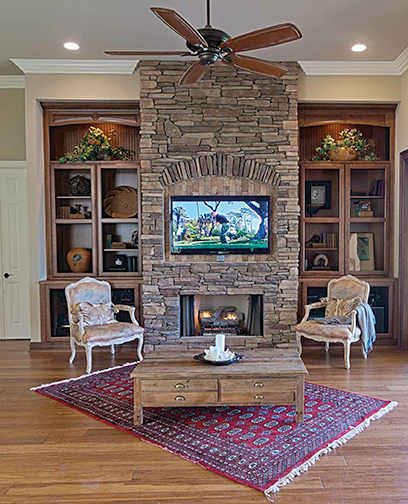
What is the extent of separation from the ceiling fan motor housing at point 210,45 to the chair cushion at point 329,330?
10.3 ft

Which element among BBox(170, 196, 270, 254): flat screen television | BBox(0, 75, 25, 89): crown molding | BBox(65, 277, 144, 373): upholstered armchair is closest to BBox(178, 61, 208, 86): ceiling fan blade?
BBox(170, 196, 270, 254): flat screen television

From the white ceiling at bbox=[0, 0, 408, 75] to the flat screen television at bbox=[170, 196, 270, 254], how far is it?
174 centimetres

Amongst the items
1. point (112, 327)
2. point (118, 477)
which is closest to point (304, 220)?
point (112, 327)

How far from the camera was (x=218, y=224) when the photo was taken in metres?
5.65

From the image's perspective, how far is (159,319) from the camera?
18.5ft

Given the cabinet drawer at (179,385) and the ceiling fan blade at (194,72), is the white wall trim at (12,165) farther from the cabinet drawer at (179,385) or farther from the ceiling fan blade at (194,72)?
the cabinet drawer at (179,385)

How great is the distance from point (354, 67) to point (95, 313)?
433 cm

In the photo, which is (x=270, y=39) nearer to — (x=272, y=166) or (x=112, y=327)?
(x=272, y=166)

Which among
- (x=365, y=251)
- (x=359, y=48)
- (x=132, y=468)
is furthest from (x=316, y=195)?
(x=132, y=468)

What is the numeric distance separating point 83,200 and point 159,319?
1.93 metres

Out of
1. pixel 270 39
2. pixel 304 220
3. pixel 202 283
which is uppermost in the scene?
pixel 270 39

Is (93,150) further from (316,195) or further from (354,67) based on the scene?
(354,67)

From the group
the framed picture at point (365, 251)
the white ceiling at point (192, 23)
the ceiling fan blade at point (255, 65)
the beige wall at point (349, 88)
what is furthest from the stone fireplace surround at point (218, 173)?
the ceiling fan blade at point (255, 65)

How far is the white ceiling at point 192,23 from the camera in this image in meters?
4.13
